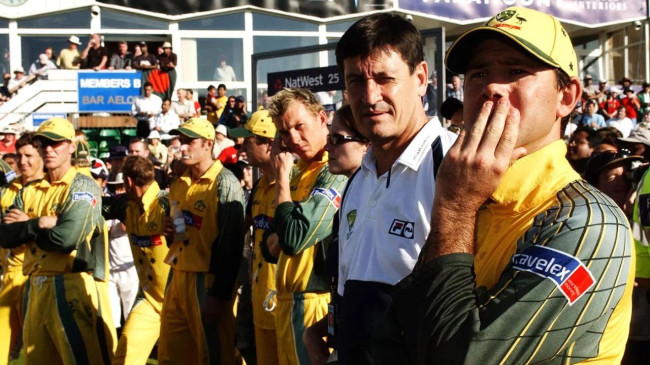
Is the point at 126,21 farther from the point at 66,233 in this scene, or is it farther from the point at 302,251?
the point at 302,251

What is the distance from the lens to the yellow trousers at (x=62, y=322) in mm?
6672

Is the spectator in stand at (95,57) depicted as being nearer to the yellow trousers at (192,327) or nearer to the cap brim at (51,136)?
the cap brim at (51,136)

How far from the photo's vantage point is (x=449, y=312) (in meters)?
1.65

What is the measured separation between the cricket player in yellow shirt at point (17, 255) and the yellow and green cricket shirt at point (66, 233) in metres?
0.23

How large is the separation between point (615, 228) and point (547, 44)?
0.45 meters

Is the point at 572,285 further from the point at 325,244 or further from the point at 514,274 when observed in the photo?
the point at 325,244

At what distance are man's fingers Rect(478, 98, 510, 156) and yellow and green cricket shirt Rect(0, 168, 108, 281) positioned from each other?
17.5ft

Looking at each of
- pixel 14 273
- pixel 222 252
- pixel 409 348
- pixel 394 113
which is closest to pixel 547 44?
pixel 409 348

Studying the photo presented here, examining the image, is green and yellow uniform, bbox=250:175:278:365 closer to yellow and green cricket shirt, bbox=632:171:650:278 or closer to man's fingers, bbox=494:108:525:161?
yellow and green cricket shirt, bbox=632:171:650:278

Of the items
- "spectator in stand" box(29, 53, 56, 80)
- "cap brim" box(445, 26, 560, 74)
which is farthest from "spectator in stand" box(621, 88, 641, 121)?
"cap brim" box(445, 26, 560, 74)

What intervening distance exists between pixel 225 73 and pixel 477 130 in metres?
Answer: 23.8

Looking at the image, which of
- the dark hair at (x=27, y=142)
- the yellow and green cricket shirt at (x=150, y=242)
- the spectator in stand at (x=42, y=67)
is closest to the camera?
the yellow and green cricket shirt at (x=150, y=242)

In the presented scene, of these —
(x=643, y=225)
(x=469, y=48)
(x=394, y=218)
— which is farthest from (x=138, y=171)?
(x=469, y=48)

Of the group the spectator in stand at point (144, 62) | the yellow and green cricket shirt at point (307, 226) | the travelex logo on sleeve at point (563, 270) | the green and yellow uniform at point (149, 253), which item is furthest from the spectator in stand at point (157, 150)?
the travelex logo on sleeve at point (563, 270)
